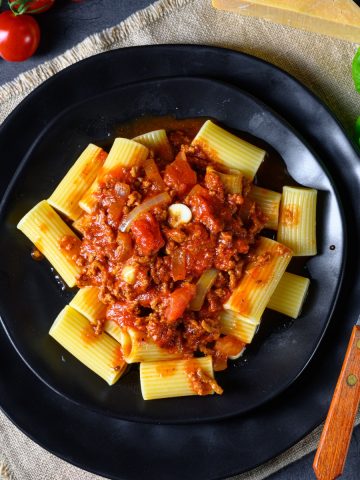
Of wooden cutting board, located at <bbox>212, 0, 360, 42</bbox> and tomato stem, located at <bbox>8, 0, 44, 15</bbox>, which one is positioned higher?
tomato stem, located at <bbox>8, 0, 44, 15</bbox>

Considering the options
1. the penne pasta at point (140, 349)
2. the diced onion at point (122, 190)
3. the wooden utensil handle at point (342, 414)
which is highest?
the diced onion at point (122, 190)

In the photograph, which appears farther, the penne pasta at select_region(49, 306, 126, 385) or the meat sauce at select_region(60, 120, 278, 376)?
the penne pasta at select_region(49, 306, 126, 385)

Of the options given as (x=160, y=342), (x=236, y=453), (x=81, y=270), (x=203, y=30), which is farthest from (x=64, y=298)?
(x=203, y=30)

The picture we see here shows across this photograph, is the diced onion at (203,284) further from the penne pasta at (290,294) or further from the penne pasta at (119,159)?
the penne pasta at (119,159)

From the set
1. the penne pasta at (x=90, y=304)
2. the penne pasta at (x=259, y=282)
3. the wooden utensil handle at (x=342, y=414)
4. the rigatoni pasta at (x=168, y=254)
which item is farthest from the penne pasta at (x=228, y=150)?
the wooden utensil handle at (x=342, y=414)

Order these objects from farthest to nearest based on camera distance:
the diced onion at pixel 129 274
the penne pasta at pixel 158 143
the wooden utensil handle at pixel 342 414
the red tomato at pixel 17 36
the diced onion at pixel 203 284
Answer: the red tomato at pixel 17 36
the penne pasta at pixel 158 143
the diced onion at pixel 203 284
the diced onion at pixel 129 274
the wooden utensil handle at pixel 342 414

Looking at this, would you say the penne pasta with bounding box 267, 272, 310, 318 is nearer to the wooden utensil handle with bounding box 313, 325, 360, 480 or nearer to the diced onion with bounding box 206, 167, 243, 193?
the wooden utensil handle with bounding box 313, 325, 360, 480

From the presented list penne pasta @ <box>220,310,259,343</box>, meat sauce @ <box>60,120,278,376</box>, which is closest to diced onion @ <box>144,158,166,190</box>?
meat sauce @ <box>60,120,278,376</box>
